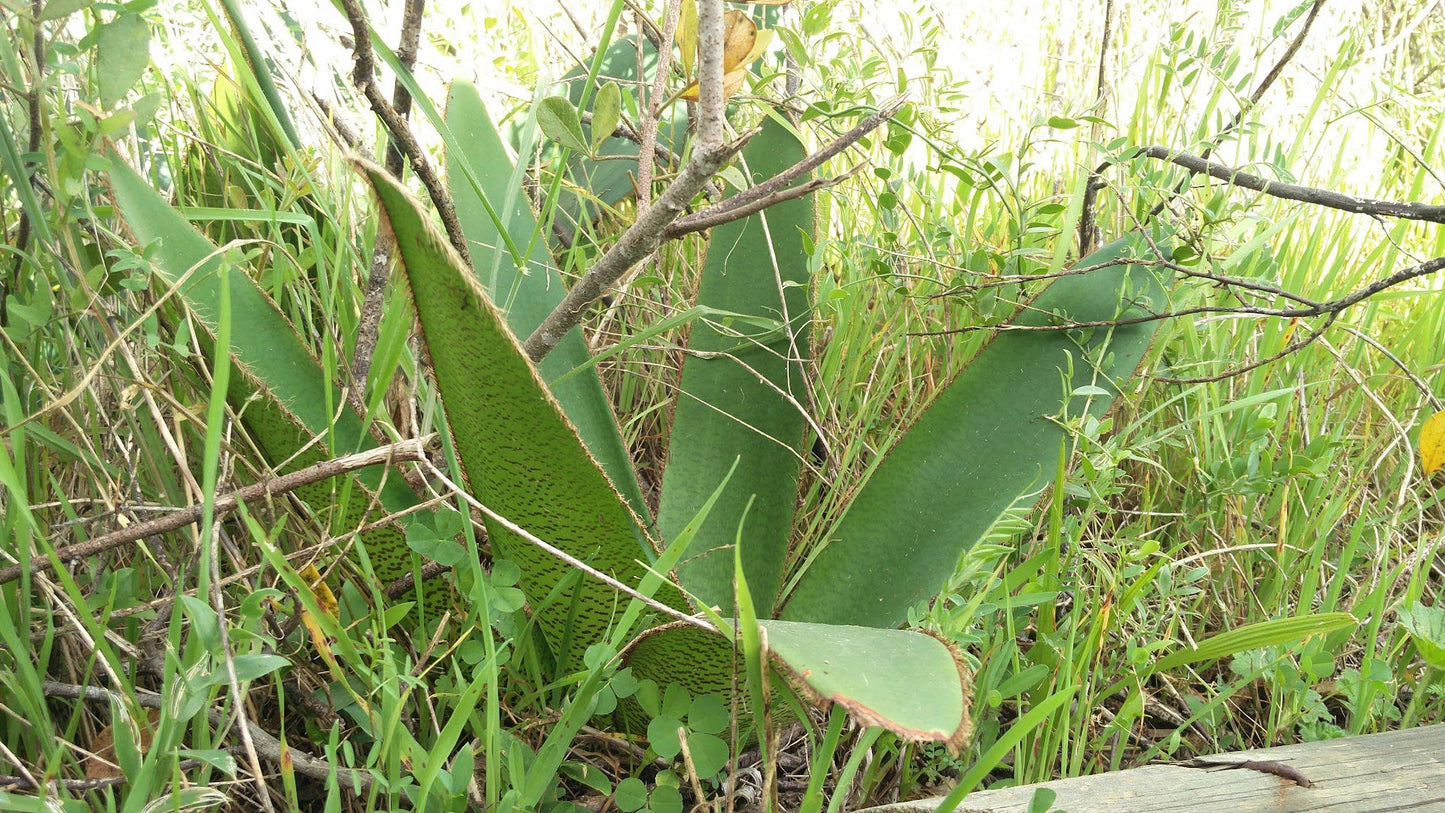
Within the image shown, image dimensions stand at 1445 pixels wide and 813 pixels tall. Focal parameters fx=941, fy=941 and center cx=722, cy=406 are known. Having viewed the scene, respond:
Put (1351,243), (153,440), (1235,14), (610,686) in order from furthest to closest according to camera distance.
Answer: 1. (1351,243)
2. (1235,14)
3. (153,440)
4. (610,686)

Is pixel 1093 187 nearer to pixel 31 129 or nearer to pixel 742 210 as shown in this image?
pixel 742 210

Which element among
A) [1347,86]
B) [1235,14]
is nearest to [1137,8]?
[1347,86]

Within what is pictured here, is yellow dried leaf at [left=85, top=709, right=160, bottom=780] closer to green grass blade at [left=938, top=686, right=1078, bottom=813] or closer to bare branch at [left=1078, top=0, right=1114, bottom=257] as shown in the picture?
green grass blade at [left=938, top=686, right=1078, bottom=813]

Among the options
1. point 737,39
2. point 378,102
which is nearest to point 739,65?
point 737,39

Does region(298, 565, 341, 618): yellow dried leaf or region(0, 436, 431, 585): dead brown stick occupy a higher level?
region(0, 436, 431, 585): dead brown stick

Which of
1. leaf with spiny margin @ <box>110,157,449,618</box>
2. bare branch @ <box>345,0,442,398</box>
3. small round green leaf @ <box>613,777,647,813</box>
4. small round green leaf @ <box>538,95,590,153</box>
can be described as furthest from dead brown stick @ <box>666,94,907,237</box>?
small round green leaf @ <box>613,777,647,813</box>

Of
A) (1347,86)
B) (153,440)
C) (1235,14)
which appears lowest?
(153,440)

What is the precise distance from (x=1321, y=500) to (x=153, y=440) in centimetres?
136

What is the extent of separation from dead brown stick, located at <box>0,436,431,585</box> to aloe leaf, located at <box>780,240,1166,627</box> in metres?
0.44

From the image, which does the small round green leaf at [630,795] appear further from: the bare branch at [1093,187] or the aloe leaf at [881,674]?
the bare branch at [1093,187]

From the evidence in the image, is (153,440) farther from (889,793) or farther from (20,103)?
(889,793)

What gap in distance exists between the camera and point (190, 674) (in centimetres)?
62

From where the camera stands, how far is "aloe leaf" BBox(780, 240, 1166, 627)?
890 mm

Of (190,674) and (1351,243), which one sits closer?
(190,674)
